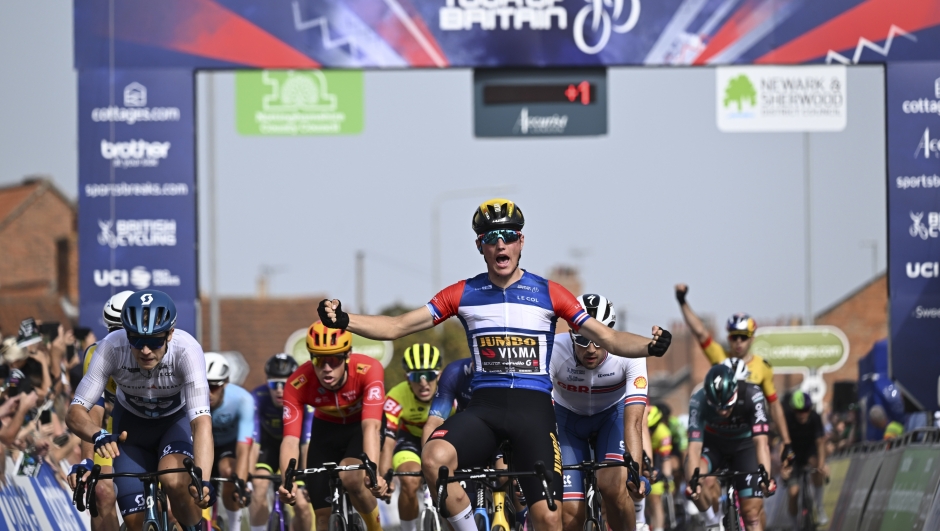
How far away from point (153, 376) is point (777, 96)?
10.5 metres

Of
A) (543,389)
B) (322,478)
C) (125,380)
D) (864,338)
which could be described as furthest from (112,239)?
(864,338)

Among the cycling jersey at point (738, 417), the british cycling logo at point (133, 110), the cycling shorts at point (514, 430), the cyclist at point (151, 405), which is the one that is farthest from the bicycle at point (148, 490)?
the british cycling logo at point (133, 110)

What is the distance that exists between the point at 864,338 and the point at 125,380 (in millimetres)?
68293

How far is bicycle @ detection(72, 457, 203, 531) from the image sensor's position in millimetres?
8242

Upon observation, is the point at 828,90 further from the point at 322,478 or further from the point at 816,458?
the point at 322,478

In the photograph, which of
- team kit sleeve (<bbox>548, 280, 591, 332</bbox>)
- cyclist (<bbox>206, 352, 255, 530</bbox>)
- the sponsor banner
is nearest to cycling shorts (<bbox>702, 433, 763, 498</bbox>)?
cyclist (<bbox>206, 352, 255, 530</bbox>)

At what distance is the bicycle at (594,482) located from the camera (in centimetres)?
940

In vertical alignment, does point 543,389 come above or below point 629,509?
above

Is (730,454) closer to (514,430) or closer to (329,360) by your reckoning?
(329,360)

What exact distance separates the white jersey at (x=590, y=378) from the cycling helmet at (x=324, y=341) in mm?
1635

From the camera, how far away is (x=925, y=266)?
679 inches

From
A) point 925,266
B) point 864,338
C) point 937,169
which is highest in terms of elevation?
point 937,169

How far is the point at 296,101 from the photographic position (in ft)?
56.4

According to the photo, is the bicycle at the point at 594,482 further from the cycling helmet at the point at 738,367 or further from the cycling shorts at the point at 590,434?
the cycling helmet at the point at 738,367
